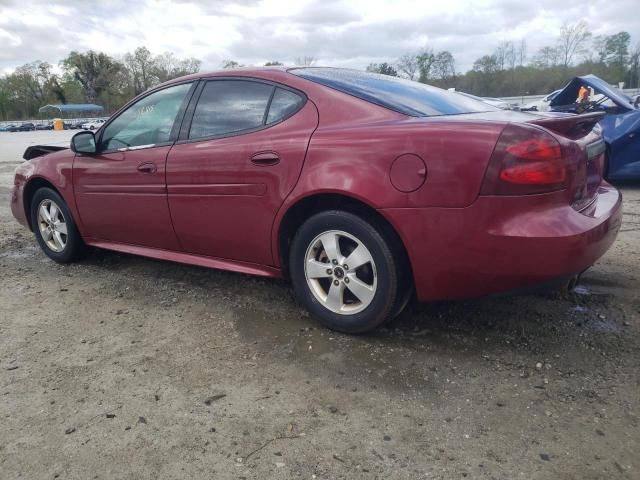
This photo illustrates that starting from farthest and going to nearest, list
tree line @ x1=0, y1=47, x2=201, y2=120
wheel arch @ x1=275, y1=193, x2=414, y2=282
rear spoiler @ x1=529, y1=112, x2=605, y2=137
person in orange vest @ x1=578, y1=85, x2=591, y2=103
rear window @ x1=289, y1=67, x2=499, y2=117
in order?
tree line @ x1=0, y1=47, x2=201, y2=120
person in orange vest @ x1=578, y1=85, x2=591, y2=103
rear window @ x1=289, y1=67, x2=499, y2=117
wheel arch @ x1=275, y1=193, x2=414, y2=282
rear spoiler @ x1=529, y1=112, x2=605, y2=137

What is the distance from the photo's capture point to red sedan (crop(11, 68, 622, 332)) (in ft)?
7.92

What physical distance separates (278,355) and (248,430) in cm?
65

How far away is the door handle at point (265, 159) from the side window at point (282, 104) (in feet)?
0.74

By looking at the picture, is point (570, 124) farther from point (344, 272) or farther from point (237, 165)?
point (237, 165)

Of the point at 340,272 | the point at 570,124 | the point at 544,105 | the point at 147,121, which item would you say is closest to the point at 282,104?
the point at 340,272

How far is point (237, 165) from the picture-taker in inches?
124

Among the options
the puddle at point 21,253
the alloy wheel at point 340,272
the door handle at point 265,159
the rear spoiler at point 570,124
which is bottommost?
the puddle at point 21,253

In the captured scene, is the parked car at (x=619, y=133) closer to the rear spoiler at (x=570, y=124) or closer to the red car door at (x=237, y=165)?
the rear spoiler at (x=570, y=124)

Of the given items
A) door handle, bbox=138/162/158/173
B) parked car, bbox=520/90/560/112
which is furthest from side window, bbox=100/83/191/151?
parked car, bbox=520/90/560/112

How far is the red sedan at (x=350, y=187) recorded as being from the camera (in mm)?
2414

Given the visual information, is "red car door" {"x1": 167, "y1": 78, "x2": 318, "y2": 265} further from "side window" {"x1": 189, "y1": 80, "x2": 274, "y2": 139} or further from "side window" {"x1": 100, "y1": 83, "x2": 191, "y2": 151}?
"side window" {"x1": 100, "y1": 83, "x2": 191, "y2": 151}

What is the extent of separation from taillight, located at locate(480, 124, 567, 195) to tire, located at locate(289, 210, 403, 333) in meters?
0.63

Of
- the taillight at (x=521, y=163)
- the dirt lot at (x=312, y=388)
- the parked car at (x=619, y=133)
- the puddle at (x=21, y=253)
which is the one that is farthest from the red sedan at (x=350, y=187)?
the parked car at (x=619, y=133)

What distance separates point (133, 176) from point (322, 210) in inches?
61.3
